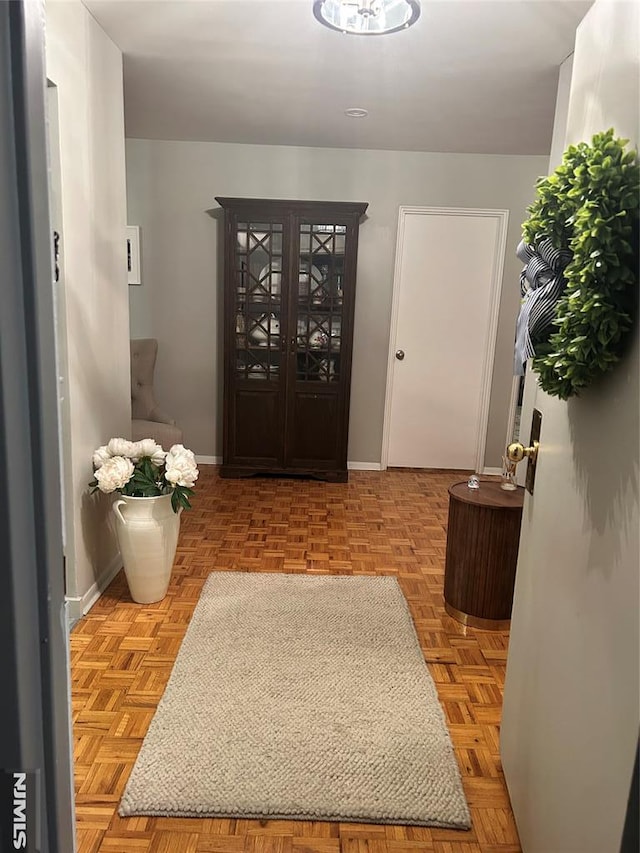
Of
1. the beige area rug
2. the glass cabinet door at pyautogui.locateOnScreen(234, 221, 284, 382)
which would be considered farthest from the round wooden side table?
the glass cabinet door at pyautogui.locateOnScreen(234, 221, 284, 382)

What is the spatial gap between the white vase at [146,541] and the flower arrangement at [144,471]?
0.14ft

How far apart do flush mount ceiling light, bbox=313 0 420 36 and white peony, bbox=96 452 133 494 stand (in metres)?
1.86

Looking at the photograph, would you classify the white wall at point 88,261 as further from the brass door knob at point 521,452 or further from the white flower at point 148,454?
the brass door knob at point 521,452

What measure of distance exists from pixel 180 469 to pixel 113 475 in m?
0.26

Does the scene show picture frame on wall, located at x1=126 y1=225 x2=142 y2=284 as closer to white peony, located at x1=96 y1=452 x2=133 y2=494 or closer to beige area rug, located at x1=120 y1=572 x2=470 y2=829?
white peony, located at x1=96 y1=452 x2=133 y2=494

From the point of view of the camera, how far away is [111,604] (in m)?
2.68

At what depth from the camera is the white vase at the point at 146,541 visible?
2.55 metres

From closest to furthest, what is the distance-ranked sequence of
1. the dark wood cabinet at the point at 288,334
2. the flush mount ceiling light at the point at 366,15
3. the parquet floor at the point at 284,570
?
1. the parquet floor at the point at 284,570
2. the flush mount ceiling light at the point at 366,15
3. the dark wood cabinet at the point at 288,334

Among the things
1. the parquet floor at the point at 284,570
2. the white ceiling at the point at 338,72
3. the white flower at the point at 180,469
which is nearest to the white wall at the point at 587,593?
the parquet floor at the point at 284,570

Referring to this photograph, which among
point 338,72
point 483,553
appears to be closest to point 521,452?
point 483,553

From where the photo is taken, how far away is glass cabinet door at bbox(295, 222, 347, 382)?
169 inches

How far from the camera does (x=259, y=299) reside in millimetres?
4340

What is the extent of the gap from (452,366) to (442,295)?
55 centimetres

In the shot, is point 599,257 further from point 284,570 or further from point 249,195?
point 249,195
